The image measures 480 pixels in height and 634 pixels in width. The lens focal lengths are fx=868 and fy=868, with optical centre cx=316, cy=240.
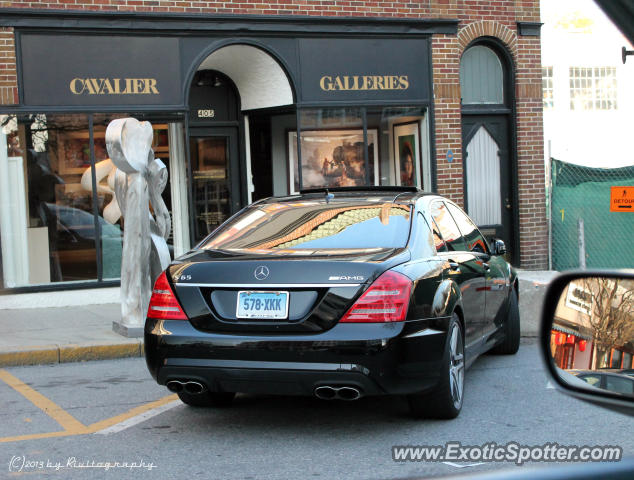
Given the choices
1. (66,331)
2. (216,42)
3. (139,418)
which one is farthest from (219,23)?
(139,418)

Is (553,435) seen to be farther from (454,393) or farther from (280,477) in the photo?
(280,477)

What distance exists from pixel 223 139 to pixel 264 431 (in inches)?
370

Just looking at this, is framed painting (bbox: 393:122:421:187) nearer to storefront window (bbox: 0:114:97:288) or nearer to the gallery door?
the gallery door

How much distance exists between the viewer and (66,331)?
9547 mm

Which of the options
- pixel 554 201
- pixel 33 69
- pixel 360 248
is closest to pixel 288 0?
pixel 33 69

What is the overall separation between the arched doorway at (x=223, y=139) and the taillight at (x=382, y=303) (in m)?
8.94

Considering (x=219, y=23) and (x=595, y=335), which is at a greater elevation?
(x=219, y=23)

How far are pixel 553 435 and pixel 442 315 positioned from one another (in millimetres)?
999

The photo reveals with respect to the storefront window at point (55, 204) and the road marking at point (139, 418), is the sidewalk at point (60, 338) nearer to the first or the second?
the storefront window at point (55, 204)

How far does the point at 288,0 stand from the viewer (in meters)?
13.0

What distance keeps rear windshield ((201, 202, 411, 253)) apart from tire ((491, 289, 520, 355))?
7.86ft

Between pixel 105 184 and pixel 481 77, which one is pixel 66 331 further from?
pixel 481 77

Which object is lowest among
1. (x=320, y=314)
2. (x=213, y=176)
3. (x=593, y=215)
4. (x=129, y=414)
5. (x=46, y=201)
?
(x=129, y=414)

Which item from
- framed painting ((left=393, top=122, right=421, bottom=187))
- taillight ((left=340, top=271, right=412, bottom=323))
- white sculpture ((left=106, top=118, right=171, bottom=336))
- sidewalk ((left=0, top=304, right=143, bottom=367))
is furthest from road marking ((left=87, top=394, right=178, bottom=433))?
framed painting ((left=393, top=122, right=421, bottom=187))
